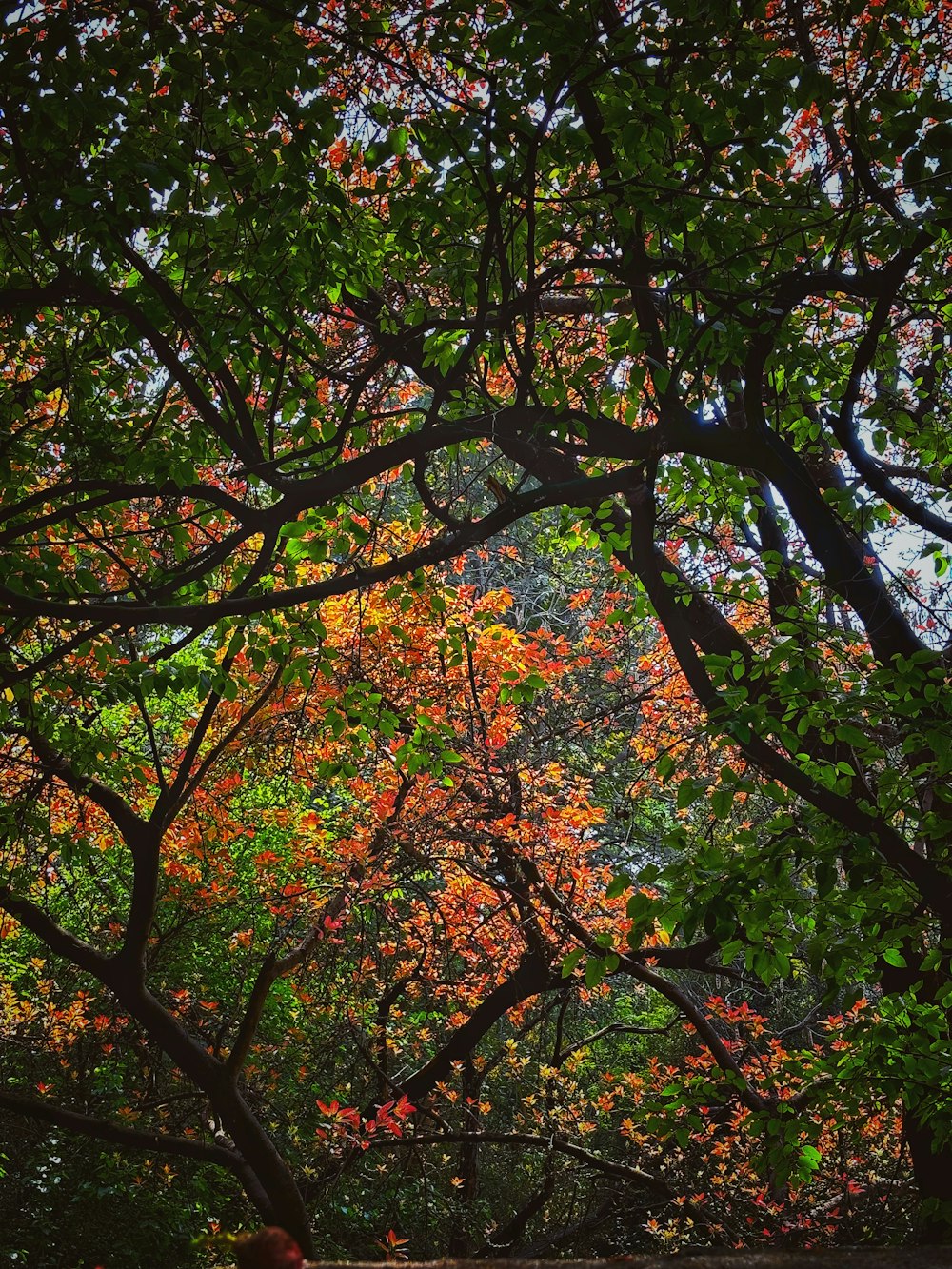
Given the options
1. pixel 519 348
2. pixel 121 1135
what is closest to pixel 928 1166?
pixel 121 1135

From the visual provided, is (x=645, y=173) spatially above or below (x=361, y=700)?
above

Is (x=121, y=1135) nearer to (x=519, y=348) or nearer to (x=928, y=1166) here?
(x=928, y=1166)

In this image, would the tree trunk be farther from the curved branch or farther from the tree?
the curved branch

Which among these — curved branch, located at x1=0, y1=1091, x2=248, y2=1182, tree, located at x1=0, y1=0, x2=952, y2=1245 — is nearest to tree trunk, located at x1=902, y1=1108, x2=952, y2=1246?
tree, located at x1=0, y1=0, x2=952, y2=1245

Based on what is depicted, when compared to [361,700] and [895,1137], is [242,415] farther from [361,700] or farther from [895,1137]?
[895,1137]

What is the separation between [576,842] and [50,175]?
17.3 ft

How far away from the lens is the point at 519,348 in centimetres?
434

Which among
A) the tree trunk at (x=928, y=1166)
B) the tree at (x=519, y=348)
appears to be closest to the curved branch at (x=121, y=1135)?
the tree at (x=519, y=348)

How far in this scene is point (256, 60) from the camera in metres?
3.29

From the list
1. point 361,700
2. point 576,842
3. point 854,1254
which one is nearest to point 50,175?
point 361,700

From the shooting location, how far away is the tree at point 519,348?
127 inches

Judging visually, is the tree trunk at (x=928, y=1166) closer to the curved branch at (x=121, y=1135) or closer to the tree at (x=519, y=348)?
the tree at (x=519, y=348)

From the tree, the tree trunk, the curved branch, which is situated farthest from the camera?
the curved branch

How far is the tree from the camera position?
10.6 feet
